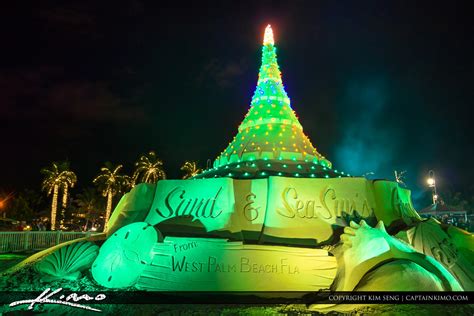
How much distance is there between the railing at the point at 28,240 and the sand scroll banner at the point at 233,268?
1386 centimetres

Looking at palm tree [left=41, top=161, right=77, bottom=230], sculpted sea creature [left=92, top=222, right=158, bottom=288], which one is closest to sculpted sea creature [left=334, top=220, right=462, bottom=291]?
sculpted sea creature [left=92, top=222, right=158, bottom=288]

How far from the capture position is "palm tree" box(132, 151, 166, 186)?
1531 inches

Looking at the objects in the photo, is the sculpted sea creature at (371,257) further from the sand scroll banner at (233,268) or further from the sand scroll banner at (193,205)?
the sand scroll banner at (193,205)

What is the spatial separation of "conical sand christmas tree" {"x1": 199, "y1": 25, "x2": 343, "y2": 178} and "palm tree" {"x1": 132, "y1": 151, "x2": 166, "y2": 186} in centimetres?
1980

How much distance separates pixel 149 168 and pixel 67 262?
29290mm

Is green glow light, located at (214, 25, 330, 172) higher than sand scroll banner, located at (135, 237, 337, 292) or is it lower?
higher

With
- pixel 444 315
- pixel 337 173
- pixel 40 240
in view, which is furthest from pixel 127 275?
pixel 40 240

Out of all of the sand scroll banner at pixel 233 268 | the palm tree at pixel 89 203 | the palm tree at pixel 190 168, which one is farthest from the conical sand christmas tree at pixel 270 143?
the palm tree at pixel 89 203

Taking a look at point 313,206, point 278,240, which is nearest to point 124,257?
point 278,240

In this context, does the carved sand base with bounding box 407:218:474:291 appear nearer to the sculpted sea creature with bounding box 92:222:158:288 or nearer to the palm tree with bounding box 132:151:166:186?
the sculpted sea creature with bounding box 92:222:158:288

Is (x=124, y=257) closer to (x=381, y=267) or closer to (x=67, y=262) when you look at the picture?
(x=67, y=262)

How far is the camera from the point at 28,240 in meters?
20.4

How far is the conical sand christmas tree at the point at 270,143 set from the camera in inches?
695

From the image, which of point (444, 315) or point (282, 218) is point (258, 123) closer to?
point (282, 218)
